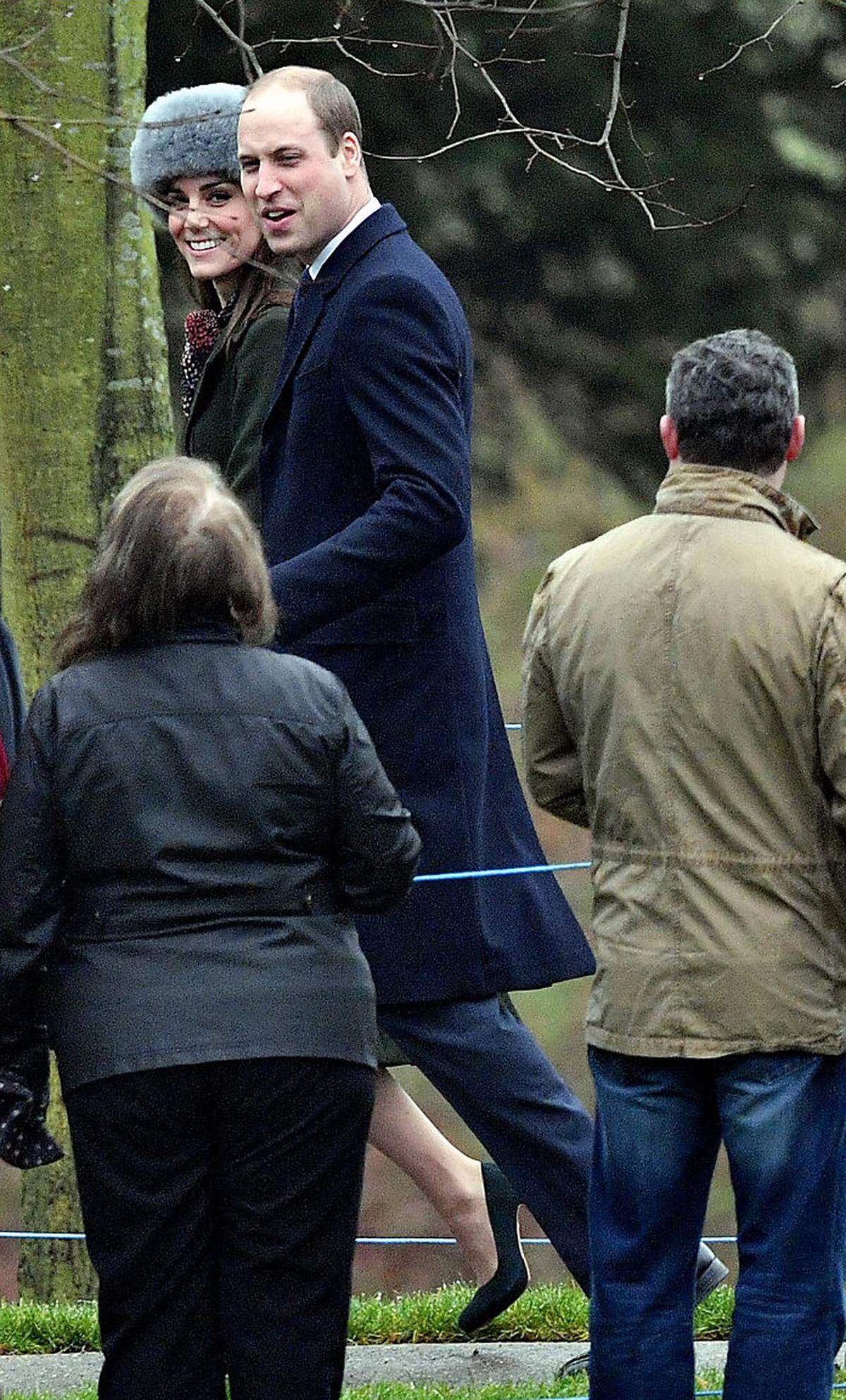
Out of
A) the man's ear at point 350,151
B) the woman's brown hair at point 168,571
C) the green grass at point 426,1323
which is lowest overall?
the green grass at point 426,1323

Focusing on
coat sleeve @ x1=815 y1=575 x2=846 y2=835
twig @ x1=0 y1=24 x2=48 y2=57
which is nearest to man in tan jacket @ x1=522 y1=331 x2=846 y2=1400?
coat sleeve @ x1=815 y1=575 x2=846 y2=835

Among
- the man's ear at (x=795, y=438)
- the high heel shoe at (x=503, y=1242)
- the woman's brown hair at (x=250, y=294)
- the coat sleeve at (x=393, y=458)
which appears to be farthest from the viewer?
the high heel shoe at (x=503, y=1242)

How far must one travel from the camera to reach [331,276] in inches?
177

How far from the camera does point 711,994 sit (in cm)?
374

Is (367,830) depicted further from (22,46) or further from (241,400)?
(22,46)

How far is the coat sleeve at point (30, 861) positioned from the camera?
364cm

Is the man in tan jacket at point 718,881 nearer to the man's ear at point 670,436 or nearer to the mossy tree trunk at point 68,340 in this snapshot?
the man's ear at point 670,436

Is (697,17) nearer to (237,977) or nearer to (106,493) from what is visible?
(106,493)

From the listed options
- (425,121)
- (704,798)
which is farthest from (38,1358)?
(425,121)

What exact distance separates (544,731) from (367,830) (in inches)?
16.0

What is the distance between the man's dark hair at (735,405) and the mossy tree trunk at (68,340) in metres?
2.70

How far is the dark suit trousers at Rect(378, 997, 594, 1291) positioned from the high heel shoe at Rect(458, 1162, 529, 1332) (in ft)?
1.02

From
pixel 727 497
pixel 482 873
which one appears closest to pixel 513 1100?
pixel 482 873

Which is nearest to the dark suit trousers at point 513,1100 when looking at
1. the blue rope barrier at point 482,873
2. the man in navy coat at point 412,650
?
the man in navy coat at point 412,650
